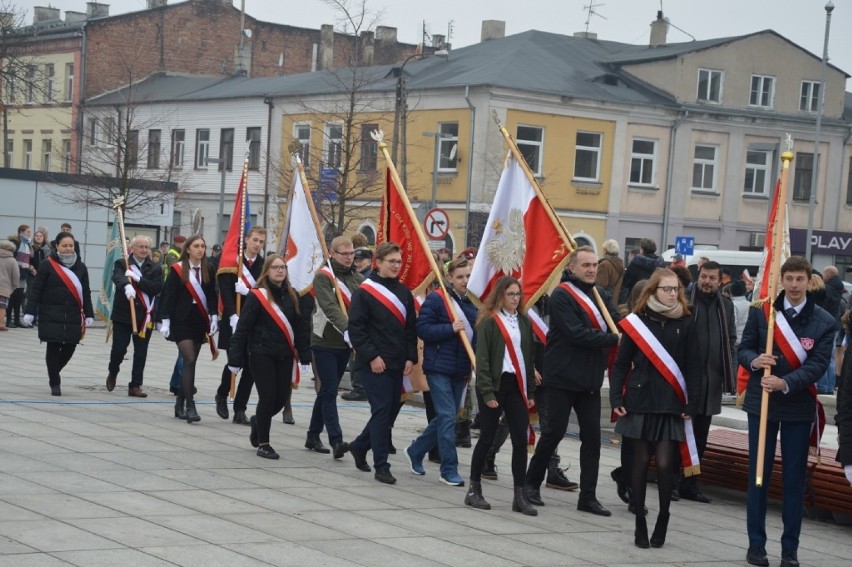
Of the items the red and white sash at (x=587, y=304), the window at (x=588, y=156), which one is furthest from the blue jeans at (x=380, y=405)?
the window at (x=588, y=156)

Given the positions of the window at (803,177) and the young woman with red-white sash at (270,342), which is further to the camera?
the window at (803,177)

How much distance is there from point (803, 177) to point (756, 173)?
2.44m

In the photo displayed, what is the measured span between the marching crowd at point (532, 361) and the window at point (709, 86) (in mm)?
36880

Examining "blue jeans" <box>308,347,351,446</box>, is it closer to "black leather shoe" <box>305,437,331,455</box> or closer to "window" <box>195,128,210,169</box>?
"black leather shoe" <box>305,437,331,455</box>

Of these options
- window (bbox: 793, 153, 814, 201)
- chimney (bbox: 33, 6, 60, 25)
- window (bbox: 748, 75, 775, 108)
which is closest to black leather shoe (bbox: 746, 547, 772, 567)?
window (bbox: 748, 75, 775, 108)

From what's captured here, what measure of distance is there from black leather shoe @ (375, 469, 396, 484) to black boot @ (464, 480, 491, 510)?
97 cm

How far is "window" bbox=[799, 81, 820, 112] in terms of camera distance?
50969 mm

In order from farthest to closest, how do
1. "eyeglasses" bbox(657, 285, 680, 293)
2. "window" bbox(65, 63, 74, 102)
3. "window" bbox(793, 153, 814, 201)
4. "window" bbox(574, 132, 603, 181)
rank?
"window" bbox(65, 63, 74, 102)
"window" bbox(793, 153, 814, 201)
"window" bbox(574, 132, 603, 181)
"eyeglasses" bbox(657, 285, 680, 293)

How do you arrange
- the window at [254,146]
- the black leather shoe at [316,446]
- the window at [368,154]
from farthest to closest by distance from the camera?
1. the window at [254,146]
2. the window at [368,154]
3. the black leather shoe at [316,446]

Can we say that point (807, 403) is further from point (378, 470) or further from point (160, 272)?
point (160, 272)

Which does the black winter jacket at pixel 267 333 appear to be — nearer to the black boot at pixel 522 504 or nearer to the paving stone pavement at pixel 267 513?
the paving stone pavement at pixel 267 513

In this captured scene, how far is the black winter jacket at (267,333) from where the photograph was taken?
11.8 meters

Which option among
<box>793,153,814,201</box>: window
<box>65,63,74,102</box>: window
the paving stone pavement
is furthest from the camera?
<box>65,63,74,102</box>: window

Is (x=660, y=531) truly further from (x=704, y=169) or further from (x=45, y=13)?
(x=45, y=13)
